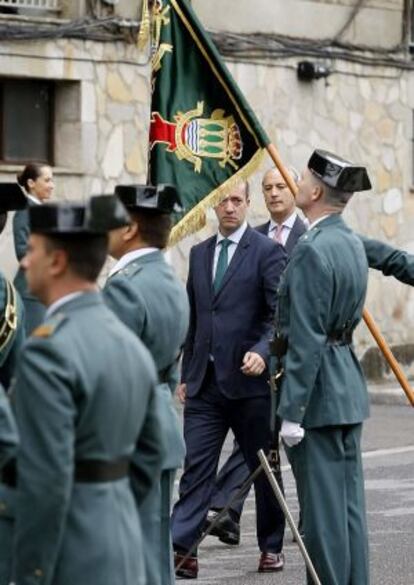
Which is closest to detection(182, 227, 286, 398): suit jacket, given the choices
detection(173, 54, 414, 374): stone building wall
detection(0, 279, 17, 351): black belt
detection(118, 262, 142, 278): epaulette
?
detection(0, 279, 17, 351): black belt

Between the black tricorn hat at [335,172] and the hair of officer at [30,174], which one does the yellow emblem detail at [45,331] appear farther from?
the hair of officer at [30,174]

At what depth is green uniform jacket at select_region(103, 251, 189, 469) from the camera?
807 cm

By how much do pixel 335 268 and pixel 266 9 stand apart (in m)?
12.3

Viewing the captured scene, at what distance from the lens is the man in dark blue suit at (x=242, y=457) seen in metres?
11.5

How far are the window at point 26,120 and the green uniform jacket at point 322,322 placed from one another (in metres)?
10.00

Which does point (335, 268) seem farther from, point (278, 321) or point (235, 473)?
point (235, 473)

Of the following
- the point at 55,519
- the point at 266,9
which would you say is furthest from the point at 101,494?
the point at 266,9

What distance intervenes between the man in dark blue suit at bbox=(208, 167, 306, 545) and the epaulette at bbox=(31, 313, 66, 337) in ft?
17.0

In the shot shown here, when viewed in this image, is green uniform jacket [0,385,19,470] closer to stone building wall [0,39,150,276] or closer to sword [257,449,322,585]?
sword [257,449,322,585]

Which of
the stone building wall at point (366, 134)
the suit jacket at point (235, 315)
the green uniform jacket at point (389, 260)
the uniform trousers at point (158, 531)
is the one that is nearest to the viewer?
the uniform trousers at point (158, 531)

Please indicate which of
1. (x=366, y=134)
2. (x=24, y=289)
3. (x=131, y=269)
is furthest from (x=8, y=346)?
(x=366, y=134)

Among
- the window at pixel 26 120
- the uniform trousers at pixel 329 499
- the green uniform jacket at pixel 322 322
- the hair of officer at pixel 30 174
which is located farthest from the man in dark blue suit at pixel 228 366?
the window at pixel 26 120

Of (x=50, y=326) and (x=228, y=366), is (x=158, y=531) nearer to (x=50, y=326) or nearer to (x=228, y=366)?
(x=50, y=326)

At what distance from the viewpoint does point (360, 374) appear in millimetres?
9352
